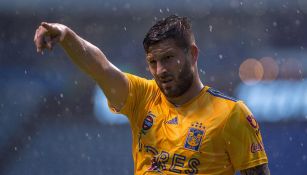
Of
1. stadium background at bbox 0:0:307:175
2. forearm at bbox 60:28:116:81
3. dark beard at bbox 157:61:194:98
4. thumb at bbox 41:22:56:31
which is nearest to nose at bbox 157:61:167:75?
dark beard at bbox 157:61:194:98

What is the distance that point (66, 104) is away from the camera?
27.2ft

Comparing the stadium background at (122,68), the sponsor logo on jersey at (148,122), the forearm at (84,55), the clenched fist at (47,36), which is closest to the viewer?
the clenched fist at (47,36)

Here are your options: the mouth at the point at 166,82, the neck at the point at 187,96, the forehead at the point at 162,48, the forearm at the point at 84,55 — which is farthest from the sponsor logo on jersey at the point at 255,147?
the forearm at the point at 84,55

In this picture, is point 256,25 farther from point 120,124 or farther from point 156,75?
point 156,75

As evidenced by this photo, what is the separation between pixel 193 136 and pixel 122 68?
480cm

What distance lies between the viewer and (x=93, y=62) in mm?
3426

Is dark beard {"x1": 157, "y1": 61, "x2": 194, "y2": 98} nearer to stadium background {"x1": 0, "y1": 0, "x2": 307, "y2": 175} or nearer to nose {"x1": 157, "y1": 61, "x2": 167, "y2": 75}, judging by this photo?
nose {"x1": 157, "y1": 61, "x2": 167, "y2": 75}

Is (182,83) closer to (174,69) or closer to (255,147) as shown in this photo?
(174,69)

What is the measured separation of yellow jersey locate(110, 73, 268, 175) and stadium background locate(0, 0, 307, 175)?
4222 millimetres

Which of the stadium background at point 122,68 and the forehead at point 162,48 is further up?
the forehead at point 162,48

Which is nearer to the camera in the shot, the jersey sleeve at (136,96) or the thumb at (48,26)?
the thumb at (48,26)

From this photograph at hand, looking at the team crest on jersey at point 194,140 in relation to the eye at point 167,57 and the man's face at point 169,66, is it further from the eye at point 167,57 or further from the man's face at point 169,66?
the eye at point 167,57

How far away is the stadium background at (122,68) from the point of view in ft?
26.4

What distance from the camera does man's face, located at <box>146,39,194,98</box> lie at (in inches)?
141
